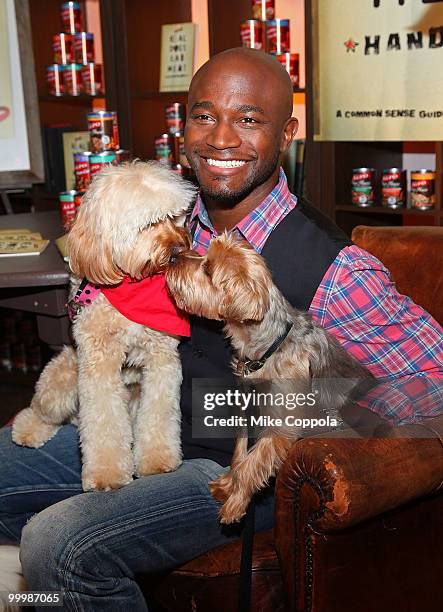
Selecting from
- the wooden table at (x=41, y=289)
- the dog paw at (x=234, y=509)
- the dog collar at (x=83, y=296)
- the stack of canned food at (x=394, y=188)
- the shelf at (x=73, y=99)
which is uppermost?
the shelf at (x=73, y=99)

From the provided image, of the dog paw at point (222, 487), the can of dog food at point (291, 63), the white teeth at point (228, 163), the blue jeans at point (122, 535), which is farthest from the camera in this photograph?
the can of dog food at point (291, 63)

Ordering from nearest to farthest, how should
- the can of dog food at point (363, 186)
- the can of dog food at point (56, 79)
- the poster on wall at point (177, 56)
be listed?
1. the can of dog food at point (363, 186)
2. the poster on wall at point (177, 56)
3. the can of dog food at point (56, 79)

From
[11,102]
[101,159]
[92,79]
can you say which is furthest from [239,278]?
[92,79]

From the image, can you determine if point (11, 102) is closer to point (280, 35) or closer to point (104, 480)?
point (280, 35)

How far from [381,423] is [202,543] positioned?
Answer: 477 mm

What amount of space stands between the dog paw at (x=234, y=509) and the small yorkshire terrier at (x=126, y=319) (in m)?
0.19

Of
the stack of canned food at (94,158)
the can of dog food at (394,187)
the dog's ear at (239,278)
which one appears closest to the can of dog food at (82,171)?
the stack of canned food at (94,158)

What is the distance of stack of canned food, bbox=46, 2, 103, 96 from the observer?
4.50 m

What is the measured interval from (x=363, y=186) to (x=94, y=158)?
3.83ft

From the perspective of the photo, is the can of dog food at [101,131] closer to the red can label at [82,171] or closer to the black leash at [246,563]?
the red can label at [82,171]

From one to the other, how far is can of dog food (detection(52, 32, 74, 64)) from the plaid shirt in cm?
316

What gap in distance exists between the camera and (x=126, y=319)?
184 centimetres

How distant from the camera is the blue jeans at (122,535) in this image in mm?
1622

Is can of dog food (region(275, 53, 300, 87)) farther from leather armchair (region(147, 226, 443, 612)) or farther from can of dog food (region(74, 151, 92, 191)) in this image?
leather armchair (region(147, 226, 443, 612))
